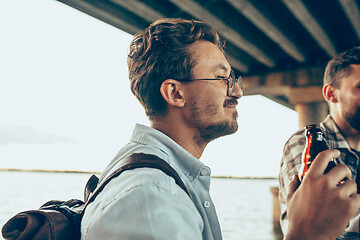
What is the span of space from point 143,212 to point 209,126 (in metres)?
1.02

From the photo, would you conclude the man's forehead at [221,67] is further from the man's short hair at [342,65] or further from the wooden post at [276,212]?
the wooden post at [276,212]

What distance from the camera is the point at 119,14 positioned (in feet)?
24.2

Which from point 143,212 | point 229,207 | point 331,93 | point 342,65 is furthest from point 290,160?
point 229,207

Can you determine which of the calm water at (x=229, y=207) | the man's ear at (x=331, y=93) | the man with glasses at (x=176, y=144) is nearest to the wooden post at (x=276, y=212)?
the calm water at (x=229, y=207)

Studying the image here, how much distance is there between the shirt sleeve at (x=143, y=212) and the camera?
3.78ft

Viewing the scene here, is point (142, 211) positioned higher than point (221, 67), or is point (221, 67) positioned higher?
point (221, 67)

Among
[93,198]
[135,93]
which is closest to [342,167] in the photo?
[93,198]

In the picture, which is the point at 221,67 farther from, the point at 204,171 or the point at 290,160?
the point at 290,160

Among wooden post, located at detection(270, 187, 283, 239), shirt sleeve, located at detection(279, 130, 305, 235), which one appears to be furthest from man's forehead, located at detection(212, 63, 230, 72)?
wooden post, located at detection(270, 187, 283, 239)

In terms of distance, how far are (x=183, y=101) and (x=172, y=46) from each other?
0.36m

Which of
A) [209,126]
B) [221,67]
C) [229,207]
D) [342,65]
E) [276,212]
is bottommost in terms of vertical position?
[229,207]

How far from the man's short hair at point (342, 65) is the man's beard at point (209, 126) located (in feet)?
5.02

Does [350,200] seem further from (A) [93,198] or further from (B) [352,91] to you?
(B) [352,91]

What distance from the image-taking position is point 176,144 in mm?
1812
